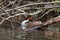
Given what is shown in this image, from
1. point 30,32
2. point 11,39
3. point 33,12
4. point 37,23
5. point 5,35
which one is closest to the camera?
point 11,39

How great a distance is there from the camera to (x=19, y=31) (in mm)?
6477

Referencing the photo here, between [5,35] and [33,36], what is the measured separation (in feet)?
2.16

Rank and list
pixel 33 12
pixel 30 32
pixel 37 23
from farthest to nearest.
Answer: pixel 33 12, pixel 37 23, pixel 30 32

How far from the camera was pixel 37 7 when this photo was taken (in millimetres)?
7691

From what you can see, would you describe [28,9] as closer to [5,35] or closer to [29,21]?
[29,21]

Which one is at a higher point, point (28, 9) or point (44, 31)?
point (28, 9)

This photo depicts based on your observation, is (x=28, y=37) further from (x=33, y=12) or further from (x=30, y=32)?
(x=33, y=12)

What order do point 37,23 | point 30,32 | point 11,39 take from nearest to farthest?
point 11,39 < point 30,32 < point 37,23

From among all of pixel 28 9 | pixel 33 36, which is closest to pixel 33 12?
pixel 28 9

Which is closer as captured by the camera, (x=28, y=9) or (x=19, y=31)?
(x=19, y=31)

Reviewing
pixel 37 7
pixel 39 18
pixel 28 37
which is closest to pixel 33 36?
pixel 28 37

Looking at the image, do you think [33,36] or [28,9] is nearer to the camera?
[33,36]

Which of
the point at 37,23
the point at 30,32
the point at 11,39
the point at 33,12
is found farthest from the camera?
the point at 33,12

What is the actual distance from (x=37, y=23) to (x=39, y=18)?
412 mm
